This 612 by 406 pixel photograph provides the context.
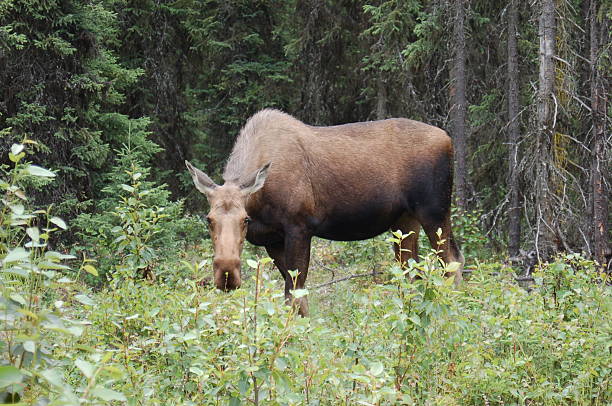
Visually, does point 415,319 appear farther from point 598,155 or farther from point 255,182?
point 598,155

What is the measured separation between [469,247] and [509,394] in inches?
331

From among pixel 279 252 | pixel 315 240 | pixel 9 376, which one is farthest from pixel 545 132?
pixel 9 376

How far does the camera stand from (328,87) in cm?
2184

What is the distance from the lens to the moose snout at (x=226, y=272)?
6.96 metres

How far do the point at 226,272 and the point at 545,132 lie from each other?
6075 mm

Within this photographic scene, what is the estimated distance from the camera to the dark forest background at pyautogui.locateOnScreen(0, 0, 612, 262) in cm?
1166

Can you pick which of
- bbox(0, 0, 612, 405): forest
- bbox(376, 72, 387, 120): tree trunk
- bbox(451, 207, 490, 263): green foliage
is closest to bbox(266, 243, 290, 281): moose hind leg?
bbox(0, 0, 612, 405): forest

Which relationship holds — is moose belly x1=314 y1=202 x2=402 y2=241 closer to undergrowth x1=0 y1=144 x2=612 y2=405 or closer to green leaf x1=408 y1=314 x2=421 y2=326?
undergrowth x1=0 y1=144 x2=612 y2=405

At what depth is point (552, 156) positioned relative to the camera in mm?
11055

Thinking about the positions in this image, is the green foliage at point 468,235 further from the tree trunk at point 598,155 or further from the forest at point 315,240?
the tree trunk at point 598,155

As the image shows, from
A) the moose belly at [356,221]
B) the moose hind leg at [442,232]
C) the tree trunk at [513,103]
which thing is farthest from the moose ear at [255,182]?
the tree trunk at [513,103]

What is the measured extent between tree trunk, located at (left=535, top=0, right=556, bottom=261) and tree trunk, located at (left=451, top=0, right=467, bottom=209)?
12.6 ft

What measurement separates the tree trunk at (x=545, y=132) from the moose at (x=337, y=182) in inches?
57.0

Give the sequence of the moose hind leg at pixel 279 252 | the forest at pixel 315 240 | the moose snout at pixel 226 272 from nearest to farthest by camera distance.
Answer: the forest at pixel 315 240
the moose snout at pixel 226 272
the moose hind leg at pixel 279 252
